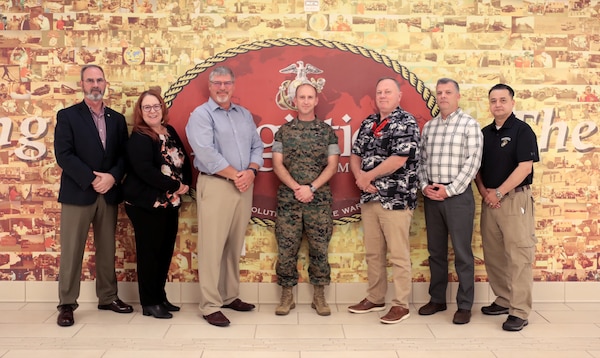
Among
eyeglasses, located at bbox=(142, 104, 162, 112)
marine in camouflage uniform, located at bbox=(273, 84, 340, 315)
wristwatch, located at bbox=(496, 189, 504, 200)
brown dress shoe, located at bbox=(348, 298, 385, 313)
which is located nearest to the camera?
wristwatch, located at bbox=(496, 189, 504, 200)

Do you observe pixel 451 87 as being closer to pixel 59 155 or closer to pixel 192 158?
pixel 192 158

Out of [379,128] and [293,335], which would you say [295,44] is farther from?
[293,335]

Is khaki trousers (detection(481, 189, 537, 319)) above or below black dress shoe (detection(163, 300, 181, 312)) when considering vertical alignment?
above

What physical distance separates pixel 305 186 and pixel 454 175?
1.13m

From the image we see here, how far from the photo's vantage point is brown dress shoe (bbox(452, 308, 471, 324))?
4.06 m

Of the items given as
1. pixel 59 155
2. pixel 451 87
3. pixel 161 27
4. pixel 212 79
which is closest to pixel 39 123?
pixel 59 155

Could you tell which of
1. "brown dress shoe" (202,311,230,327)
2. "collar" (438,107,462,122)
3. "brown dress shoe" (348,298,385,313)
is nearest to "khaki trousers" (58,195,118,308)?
"brown dress shoe" (202,311,230,327)

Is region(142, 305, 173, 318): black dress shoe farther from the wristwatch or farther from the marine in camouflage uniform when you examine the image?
the wristwatch

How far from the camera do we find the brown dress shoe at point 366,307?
435cm

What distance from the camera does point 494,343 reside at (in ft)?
12.0

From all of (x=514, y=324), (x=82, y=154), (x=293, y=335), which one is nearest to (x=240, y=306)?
(x=293, y=335)

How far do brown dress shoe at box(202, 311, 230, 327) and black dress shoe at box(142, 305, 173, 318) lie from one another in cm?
35

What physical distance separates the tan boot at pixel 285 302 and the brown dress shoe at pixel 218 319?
1.49 feet

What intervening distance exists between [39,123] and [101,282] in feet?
4.68
